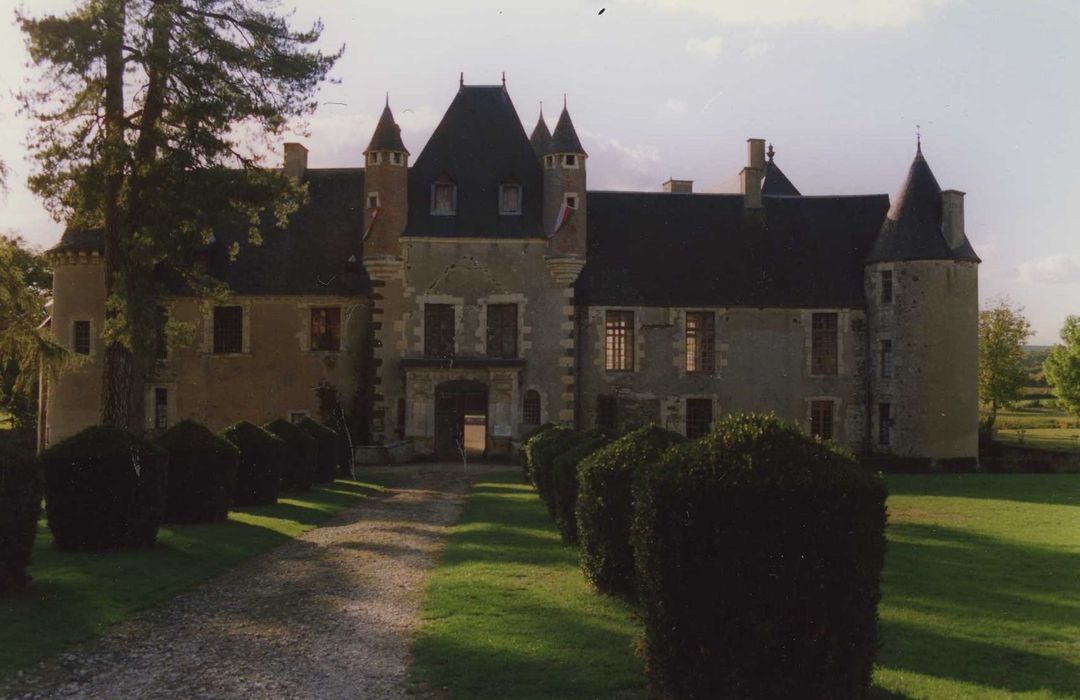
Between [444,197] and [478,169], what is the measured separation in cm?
163

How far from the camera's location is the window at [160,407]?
34.9 m

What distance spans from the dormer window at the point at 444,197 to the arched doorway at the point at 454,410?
5.84m

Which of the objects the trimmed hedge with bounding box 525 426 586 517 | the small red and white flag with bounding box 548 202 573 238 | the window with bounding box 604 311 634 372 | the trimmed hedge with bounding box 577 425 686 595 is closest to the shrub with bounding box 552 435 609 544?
the trimmed hedge with bounding box 525 426 586 517

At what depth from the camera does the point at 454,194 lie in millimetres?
33688

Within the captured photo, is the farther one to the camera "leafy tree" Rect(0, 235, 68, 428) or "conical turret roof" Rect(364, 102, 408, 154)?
"conical turret roof" Rect(364, 102, 408, 154)

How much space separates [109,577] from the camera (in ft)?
36.4

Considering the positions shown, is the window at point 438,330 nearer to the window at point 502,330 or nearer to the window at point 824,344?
the window at point 502,330

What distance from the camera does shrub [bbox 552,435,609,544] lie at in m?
13.3

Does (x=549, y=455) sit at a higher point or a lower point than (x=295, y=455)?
higher

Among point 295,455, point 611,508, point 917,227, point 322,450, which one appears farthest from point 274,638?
point 917,227

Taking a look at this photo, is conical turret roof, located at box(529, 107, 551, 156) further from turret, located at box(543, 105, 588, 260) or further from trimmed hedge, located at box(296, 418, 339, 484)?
trimmed hedge, located at box(296, 418, 339, 484)

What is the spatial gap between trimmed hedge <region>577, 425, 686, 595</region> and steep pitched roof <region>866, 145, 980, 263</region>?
25.2 metres

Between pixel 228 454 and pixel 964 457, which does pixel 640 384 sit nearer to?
pixel 964 457

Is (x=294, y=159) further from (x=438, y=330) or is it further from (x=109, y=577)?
(x=109, y=577)
